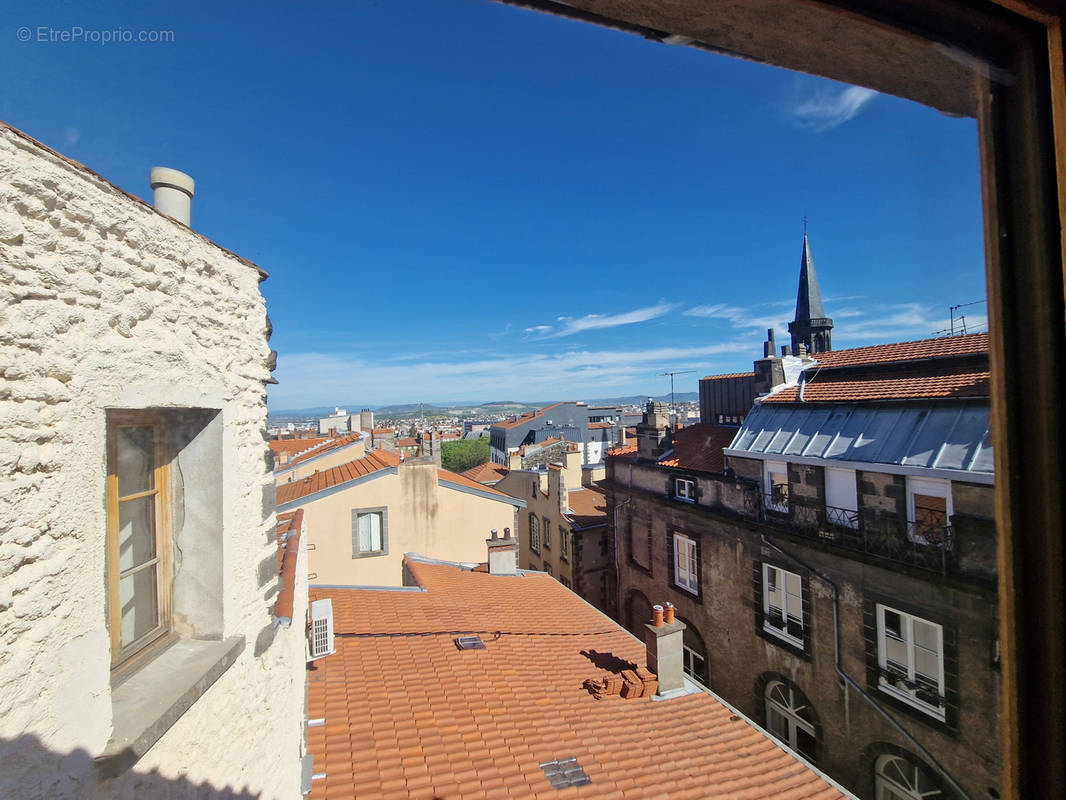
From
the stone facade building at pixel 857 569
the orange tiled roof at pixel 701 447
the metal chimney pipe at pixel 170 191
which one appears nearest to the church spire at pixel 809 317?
the orange tiled roof at pixel 701 447

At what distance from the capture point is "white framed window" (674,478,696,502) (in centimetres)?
1139

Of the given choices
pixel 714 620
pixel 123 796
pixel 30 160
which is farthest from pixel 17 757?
pixel 714 620

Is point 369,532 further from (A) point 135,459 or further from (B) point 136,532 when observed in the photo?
(A) point 135,459

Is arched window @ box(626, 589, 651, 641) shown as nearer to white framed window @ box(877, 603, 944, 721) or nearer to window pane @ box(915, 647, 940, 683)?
white framed window @ box(877, 603, 944, 721)

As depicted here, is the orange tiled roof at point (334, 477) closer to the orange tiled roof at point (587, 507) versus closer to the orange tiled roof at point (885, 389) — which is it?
the orange tiled roof at point (587, 507)

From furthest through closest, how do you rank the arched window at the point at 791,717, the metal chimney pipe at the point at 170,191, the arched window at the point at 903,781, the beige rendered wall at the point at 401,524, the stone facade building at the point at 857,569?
1. the beige rendered wall at the point at 401,524
2. the arched window at the point at 791,717
3. the arched window at the point at 903,781
4. the stone facade building at the point at 857,569
5. the metal chimney pipe at the point at 170,191

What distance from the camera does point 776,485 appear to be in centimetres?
927

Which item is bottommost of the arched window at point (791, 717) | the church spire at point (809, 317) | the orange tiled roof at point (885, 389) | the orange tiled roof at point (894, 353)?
the arched window at point (791, 717)

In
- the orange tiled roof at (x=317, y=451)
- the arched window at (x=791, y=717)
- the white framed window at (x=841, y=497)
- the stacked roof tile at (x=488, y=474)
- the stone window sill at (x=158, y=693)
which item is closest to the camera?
the stone window sill at (x=158, y=693)

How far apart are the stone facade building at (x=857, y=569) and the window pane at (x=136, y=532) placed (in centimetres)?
663

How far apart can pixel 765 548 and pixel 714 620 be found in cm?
230

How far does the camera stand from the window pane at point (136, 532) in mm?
2266

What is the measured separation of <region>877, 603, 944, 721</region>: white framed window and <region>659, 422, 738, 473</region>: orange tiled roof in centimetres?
408

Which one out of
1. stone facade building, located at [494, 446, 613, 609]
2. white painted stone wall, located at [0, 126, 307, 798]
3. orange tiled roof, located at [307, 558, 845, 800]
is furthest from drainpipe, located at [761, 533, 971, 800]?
white painted stone wall, located at [0, 126, 307, 798]
